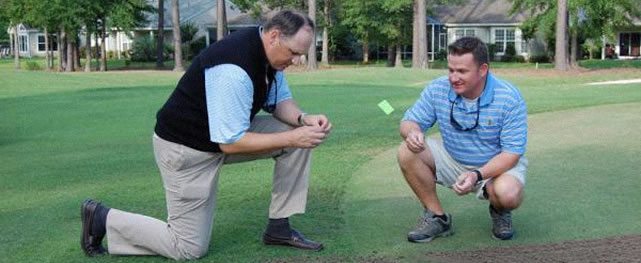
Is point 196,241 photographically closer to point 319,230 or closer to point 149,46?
point 319,230

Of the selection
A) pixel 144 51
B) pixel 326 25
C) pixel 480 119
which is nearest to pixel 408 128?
pixel 480 119

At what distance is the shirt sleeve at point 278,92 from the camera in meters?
5.69

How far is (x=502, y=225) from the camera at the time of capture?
5.71m

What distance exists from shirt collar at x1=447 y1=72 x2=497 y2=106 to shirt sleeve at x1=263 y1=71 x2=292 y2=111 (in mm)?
1127

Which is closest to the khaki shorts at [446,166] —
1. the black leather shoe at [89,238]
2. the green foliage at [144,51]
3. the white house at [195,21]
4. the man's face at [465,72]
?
the man's face at [465,72]

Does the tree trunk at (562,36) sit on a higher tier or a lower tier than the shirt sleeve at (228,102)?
higher

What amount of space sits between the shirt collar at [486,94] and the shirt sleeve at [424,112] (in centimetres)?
18

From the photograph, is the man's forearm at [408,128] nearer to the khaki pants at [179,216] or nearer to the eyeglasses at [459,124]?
the eyeglasses at [459,124]

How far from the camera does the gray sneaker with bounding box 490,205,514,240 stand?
18.6ft

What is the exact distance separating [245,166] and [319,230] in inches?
126

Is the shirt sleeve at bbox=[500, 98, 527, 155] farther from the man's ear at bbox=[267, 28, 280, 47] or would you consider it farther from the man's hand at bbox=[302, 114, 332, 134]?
the man's ear at bbox=[267, 28, 280, 47]

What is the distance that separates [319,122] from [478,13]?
186 ft

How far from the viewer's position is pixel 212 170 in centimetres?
540

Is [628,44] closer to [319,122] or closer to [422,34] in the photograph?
[422,34]
